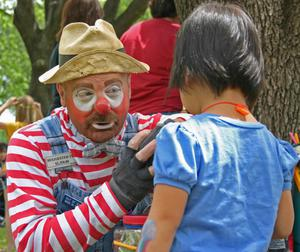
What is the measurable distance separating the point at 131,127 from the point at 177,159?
0.74m

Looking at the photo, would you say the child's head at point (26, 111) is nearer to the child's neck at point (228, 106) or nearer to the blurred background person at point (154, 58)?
the blurred background person at point (154, 58)

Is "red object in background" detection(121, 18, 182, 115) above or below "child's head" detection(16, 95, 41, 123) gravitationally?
above

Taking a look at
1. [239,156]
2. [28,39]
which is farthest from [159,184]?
[28,39]

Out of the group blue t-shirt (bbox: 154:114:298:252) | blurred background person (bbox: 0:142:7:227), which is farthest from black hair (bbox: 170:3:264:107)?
blurred background person (bbox: 0:142:7:227)

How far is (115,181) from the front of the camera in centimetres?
221

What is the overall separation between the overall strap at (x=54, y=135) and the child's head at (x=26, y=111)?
5.01 meters

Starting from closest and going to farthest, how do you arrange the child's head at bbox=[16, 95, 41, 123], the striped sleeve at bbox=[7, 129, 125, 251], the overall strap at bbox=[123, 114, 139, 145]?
the striped sleeve at bbox=[7, 129, 125, 251]
the overall strap at bbox=[123, 114, 139, 145]
the child's head at bbox=[16, 95, 41, 123]

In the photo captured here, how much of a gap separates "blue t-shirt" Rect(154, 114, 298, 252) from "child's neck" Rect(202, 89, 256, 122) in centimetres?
4

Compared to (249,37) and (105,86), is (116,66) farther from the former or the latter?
(249,37)

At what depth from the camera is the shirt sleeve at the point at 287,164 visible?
2.11 metres

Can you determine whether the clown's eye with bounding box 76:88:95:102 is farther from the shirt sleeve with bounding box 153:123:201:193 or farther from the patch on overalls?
the shirt sleeve with bounding box 153:123:201:193

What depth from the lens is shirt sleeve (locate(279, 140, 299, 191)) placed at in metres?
Answer: 2.11

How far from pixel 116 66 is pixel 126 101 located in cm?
13

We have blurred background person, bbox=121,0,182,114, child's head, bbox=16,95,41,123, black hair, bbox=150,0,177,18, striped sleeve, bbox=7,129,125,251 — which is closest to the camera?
striped sleeve, bbox=7,129,125,251
